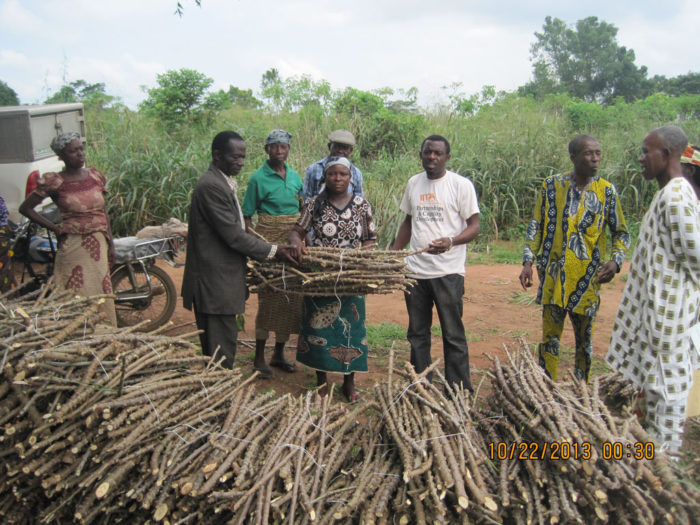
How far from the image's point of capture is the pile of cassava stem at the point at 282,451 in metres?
2.16

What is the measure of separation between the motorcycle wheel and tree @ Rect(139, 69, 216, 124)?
723 cm

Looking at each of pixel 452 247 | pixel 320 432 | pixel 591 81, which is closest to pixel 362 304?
pixel 452 247

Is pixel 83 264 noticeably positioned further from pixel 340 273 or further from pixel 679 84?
pixel 679 84

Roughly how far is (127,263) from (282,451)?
3470mm

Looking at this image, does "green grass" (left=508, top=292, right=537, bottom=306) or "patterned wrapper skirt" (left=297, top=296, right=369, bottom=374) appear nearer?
"patterned wrapper skirt" (left=297, top=296, right=369, bottom=374)

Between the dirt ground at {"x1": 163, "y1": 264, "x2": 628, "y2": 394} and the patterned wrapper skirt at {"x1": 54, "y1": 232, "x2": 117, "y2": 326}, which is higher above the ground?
the patterned wrapper skirt at {"x1": 54, "y1": 232, "x2": 117, "y2": 326}

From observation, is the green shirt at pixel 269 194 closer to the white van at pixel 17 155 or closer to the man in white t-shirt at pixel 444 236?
the man in white t-shirt at pixel 444 236

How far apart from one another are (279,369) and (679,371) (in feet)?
9.79

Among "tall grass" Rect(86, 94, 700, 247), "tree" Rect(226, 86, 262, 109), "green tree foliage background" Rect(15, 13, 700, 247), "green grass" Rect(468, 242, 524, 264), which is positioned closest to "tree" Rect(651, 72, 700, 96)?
"green tree foliage background" Rect(15, 13, 700, 247)

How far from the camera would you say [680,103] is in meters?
19.0

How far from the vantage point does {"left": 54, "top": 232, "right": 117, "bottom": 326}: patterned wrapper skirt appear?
4293 millimetres

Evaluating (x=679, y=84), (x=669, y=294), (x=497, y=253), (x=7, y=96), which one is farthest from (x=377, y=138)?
(x=679, y=84)

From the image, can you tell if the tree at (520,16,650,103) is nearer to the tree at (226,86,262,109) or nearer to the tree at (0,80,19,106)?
the tree at (226,86,262,109)

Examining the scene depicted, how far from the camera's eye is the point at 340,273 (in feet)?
11.1
